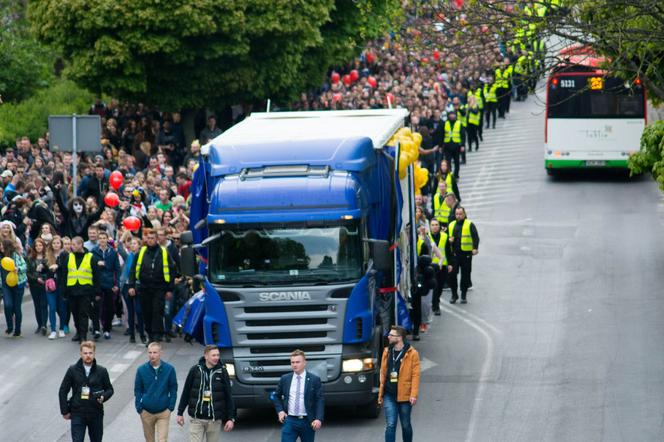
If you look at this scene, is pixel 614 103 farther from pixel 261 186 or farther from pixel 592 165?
pixel 261 186

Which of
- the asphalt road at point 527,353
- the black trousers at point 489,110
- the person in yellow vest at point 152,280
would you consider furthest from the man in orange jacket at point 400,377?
the black trousers at point 489,110

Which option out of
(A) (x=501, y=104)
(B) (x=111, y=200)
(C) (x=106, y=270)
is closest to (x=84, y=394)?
(C) (x=106, y=270)

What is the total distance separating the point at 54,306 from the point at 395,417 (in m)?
9.16

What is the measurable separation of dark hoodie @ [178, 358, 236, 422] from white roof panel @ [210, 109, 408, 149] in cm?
426

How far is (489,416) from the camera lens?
63.3 feet

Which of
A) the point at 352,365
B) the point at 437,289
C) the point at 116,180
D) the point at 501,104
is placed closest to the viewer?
the point at 352,365

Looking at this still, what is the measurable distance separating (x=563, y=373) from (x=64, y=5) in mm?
19392

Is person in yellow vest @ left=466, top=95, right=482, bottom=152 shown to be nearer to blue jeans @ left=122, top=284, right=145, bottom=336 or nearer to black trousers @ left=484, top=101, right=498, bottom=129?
black trousers @ left=484, top=101, right=498, bottom=129

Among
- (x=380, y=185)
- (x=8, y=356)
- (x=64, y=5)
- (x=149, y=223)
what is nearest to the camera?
(x=380, y=185)

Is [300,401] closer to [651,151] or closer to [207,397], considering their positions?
[207,397]

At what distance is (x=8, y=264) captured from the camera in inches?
956

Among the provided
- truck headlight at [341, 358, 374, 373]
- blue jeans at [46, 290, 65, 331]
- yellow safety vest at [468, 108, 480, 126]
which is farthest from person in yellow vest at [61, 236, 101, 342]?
yellow safety vest at [468, 108, 480, 126]

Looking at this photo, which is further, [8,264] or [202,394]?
[8,264]

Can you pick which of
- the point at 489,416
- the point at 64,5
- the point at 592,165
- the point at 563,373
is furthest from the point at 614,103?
the point at 489,416
